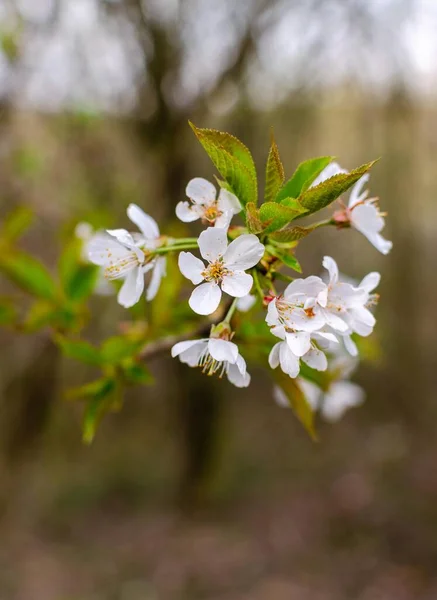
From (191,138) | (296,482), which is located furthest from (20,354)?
(296,482)

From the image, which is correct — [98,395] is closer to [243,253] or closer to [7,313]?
[7,313]

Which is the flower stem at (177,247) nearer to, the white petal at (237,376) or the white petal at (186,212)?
the white petal at (186,212)

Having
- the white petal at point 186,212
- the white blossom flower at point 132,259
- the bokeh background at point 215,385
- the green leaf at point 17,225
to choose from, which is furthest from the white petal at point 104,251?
the bokeh background at point 215,385

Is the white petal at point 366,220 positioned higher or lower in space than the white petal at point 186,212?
higher

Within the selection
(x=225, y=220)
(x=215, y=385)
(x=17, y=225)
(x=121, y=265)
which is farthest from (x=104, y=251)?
(x=215, y=385)

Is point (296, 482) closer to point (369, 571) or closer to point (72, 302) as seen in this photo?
point (369, 571)

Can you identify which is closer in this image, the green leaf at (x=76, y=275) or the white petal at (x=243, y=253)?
the white petal at (x=243, y=253)

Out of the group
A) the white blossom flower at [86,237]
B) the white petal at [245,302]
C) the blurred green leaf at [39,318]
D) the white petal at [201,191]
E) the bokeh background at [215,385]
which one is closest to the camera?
the white petal at [201,191]
